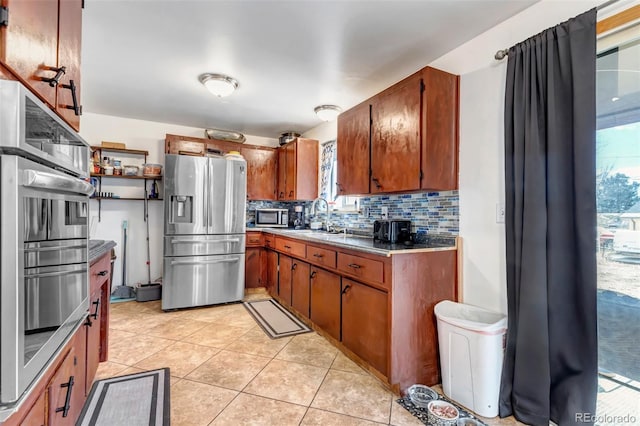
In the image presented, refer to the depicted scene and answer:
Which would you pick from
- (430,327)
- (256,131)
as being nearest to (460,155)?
(430,327)

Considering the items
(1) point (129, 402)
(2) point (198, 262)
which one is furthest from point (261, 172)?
(1) point (129, 402)

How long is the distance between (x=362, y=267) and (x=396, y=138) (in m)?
1.02

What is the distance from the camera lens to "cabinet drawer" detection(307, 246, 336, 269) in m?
2.50

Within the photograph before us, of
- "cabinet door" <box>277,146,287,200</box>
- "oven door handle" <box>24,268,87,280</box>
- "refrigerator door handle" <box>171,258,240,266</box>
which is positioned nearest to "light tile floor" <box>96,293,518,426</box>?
"refrigerator door handle" <box>171,258,240,266</box>

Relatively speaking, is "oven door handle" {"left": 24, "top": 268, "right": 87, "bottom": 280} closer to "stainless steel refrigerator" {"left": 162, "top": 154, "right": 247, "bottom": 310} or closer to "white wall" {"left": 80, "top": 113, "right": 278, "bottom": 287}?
"stainless steel refrigerator" {"left": 162, "top": 154, "right": 247, "bottom": 310}

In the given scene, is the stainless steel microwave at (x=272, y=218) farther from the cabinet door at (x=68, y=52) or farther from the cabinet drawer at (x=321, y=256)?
the cabinet door at (x=68, y=52)

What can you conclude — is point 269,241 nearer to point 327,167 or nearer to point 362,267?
point 327,167

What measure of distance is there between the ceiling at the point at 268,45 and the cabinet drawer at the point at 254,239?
169 cm

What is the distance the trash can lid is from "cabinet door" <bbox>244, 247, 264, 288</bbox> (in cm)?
272

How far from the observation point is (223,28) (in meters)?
2.06

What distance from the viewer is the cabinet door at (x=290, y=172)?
4.27m

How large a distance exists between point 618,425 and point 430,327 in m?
0.94

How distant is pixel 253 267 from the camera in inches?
164

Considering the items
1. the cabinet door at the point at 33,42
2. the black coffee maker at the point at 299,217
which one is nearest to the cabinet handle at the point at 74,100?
the cabinet door at the point at 33,42
